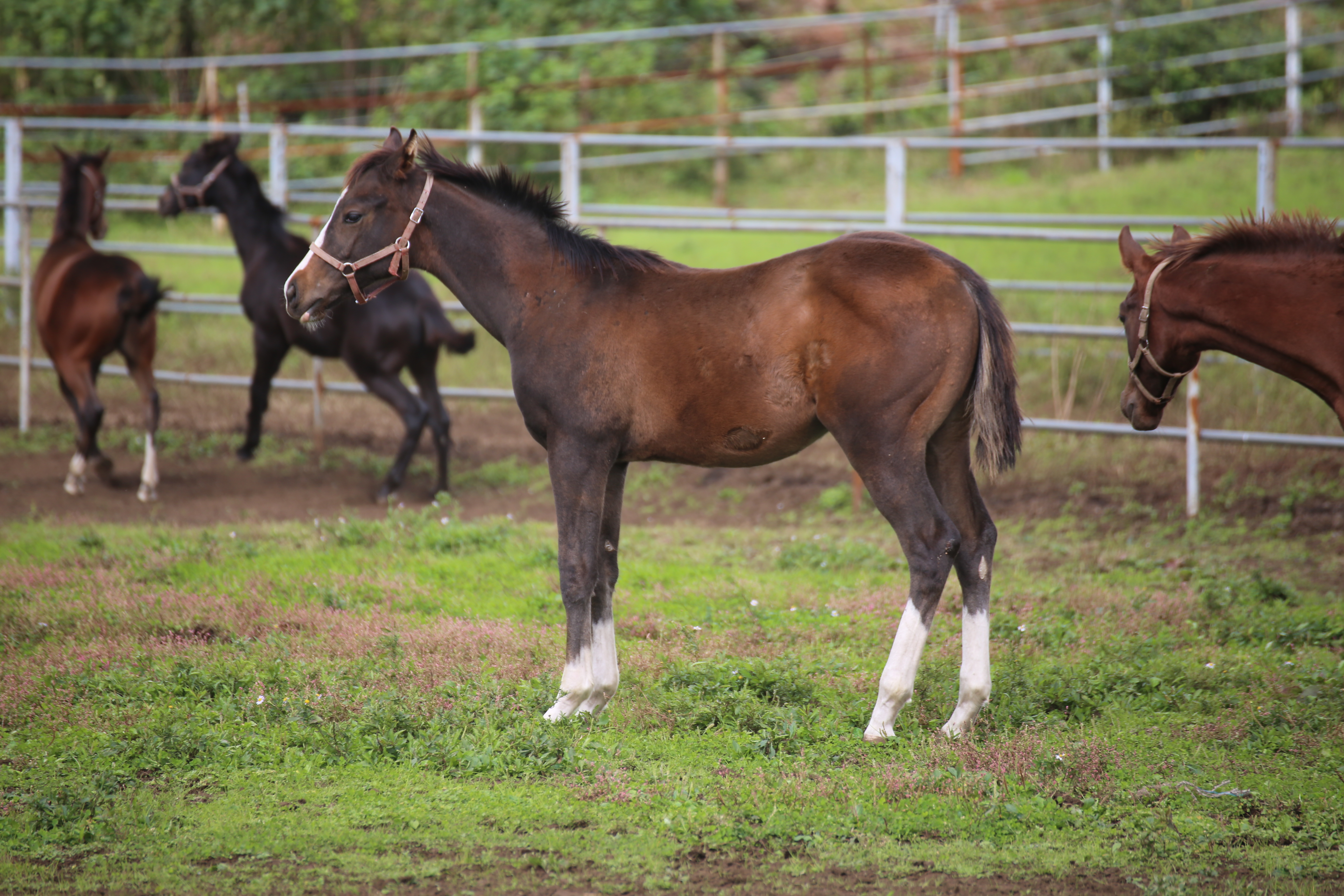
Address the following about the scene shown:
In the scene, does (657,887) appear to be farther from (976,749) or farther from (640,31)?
(640,31)

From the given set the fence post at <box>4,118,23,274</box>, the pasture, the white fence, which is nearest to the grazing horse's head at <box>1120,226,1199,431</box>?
the pasture

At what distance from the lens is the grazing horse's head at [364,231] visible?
180 inches

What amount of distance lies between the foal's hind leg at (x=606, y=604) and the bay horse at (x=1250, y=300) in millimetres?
2094

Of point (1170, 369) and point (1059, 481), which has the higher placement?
point (1170, 369)

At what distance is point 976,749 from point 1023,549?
3224 mm

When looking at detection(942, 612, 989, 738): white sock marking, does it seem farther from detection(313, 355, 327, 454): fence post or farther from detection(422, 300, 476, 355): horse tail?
detection(313, 355, 327, 454): fence post

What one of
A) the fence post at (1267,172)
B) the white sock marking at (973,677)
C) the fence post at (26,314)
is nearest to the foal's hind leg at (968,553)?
the white sock marking at (973,677)

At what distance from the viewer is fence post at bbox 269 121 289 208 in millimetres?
9586

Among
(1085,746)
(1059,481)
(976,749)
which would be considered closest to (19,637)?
(976,749)

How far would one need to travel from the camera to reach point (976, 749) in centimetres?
408

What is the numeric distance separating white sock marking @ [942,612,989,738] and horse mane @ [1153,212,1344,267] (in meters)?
1.55

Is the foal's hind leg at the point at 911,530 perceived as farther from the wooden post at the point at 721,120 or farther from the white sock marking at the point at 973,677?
the wooden post at the point at 721,120

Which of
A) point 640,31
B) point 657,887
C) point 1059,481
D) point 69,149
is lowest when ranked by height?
point 657,887

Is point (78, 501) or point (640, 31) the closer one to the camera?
point (78, 501)
